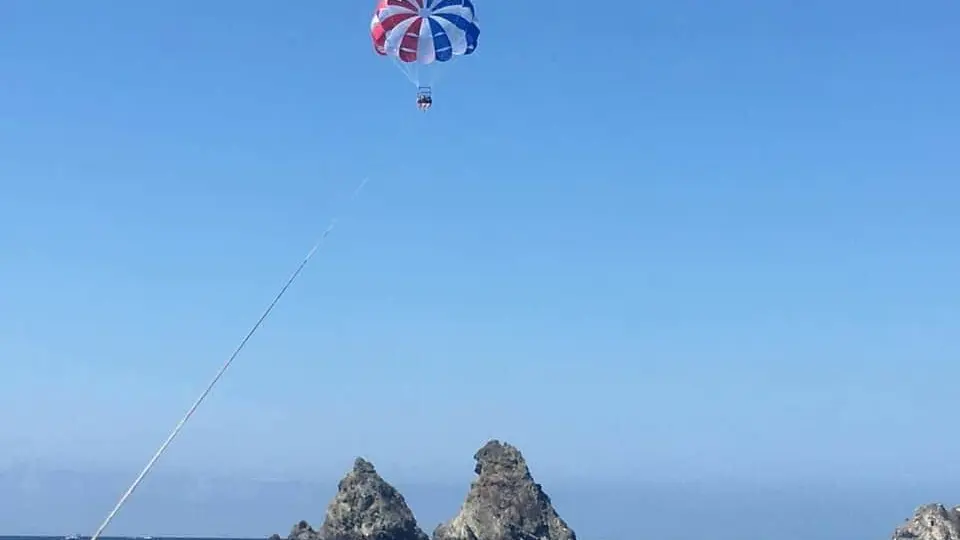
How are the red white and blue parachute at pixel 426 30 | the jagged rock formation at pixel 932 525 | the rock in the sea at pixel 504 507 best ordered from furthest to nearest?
the rock in the sea at pixel 504 507, the jagged rock formation at pixel 932 525, the red white and blue parachute at pixel 426 30

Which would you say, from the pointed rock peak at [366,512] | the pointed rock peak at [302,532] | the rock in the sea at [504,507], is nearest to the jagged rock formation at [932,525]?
the rock in the sea at [504,507]

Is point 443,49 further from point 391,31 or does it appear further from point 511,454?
point 511,454

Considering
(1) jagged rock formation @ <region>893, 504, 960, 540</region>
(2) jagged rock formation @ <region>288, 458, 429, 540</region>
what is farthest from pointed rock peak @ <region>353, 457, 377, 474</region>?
(1) jagged rock formation @ <region>893, 504, 960, 540</region>

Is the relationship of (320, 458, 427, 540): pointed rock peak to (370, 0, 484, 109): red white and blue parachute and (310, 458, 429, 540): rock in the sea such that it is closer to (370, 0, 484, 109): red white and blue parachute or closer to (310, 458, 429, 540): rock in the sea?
(310, 458, 429, 540): rock in the sea

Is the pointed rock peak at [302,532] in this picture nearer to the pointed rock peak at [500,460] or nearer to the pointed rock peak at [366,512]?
the pointed rock peak at [366,512]

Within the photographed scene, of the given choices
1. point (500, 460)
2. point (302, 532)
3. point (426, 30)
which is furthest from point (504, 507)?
point (426, 30)

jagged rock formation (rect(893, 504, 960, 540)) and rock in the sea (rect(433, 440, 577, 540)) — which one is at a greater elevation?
rock in the sea (rect(433, 440, 577, 540))
